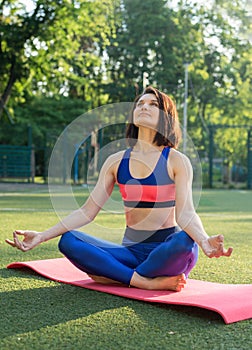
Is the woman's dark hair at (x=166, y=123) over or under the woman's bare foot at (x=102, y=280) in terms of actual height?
over

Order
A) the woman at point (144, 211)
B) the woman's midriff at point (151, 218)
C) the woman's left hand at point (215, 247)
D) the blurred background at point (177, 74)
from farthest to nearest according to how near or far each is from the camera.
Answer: the blurred background at point (177, 74)
the woman's midriff at point (151, 218)
the woman at point (144, 211)
the woman's left hand at point (215, 247)

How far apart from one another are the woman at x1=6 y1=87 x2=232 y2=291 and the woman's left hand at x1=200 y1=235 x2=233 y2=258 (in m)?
0.31

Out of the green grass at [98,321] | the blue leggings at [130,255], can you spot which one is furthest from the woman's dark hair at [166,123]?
the green grass at [98,321]

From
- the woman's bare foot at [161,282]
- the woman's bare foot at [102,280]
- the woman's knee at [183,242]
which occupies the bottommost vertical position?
the woman's bare foot at [102,280]

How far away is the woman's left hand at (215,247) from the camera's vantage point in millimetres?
2967

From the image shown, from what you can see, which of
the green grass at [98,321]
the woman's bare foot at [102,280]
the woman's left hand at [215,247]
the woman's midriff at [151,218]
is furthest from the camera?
the woman's bare foot at [102,280]

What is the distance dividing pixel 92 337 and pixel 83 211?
1190mm

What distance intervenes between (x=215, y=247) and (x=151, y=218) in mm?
650

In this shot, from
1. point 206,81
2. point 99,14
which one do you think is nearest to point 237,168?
point 206,81

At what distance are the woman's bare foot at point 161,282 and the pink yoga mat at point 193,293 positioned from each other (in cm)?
4

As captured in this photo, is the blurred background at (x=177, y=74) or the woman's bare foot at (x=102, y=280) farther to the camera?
the blurred background at (x=177, y=74)

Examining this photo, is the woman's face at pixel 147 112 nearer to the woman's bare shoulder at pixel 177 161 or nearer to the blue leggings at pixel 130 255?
the woman's bare shoulder at pixel 177 161

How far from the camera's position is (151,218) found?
141 inches

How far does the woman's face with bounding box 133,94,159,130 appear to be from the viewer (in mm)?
3596
